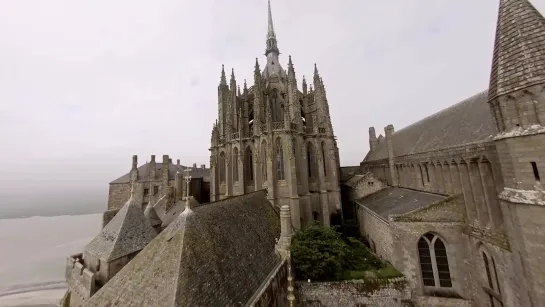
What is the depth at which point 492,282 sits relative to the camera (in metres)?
12.7

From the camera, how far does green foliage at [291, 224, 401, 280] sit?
15.2m

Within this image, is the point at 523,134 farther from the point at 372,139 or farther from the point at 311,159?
the point at 372,139

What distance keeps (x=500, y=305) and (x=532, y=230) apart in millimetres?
6551

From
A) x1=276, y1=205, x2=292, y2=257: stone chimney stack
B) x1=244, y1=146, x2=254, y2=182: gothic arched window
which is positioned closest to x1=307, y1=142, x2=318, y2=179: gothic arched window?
x1=244, y1=146, x2=254, y2=182: gothic arched window

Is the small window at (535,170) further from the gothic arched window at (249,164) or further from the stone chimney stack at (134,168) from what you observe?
the stone chimney stack at (134,168)

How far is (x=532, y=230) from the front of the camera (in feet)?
29.7

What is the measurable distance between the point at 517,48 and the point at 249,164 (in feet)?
77.8

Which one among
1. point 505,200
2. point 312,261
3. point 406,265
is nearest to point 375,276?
point 406,265

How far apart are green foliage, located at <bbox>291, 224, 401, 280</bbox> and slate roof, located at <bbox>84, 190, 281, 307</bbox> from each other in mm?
3681

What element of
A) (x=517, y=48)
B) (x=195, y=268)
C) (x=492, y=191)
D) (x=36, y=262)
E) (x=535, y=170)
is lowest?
(x=36, y=262)

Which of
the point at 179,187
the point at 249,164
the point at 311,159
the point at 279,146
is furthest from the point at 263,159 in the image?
the point at 179,187

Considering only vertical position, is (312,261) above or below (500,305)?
above

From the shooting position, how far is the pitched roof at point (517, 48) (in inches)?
366

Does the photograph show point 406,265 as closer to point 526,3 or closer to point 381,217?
point 381,217
